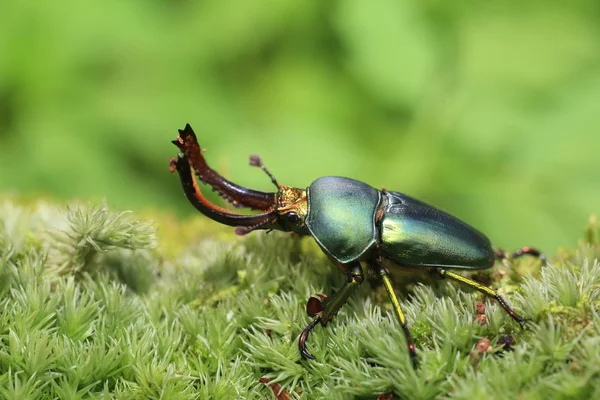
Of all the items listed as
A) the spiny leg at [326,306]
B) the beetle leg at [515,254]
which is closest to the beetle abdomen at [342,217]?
the spiny leg at [326,306]

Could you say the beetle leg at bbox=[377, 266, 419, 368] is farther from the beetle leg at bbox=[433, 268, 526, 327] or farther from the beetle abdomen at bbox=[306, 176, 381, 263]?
the beetle leg at bbox=[433, 268, 526, 327]

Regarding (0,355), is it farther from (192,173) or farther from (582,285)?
(582,285)

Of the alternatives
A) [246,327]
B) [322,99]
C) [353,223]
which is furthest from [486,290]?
[322,99]

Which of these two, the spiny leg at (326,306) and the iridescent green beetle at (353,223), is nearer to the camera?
the spiny leg at (326,306)

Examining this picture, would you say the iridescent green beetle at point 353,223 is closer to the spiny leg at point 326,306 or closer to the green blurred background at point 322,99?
the spiny leg at point 326,306

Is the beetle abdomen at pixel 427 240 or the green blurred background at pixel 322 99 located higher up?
the green blurred background at pixel 322 99

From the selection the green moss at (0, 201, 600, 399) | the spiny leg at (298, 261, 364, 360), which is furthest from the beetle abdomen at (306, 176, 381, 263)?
the green moss at (0, 201, 600, 399)
